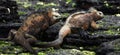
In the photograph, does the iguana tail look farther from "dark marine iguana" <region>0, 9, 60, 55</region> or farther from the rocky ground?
"dark marine iguana" <region>0, 9, 60, 55</region>

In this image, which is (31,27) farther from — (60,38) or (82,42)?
(82,42)

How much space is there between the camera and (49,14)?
13.3 m

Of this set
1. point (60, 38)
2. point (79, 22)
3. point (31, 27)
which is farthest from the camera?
point (79, 22)

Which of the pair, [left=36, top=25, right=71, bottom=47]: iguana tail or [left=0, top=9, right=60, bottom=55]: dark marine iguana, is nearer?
[left=36, top=25, right=71, bottom=47]: iguana tail

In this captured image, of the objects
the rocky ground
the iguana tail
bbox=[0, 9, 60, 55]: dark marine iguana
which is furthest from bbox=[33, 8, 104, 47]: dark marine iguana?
bbox=[0, 9, 60, 55]: dark marine iguana

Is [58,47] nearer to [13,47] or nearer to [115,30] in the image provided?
[13,47]

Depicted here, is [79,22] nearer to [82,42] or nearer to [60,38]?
[82,42]

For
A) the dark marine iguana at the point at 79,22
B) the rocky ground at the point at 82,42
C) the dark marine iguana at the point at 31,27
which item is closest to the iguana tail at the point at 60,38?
the dark marine iguana at the point at 79,22

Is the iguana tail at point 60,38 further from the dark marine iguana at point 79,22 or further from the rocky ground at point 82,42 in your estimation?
the rocky ground at point 82,42

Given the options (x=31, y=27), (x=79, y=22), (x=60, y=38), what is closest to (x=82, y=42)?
(x=60, y=38)

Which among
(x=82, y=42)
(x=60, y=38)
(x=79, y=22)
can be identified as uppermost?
(x=79, y=22)

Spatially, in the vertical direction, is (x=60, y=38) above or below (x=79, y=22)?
below

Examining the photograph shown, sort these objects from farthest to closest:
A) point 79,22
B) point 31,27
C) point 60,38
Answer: point 79,22 < point 31,27 < point 60,38

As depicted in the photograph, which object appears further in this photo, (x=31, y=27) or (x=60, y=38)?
(x=31, y=27)
